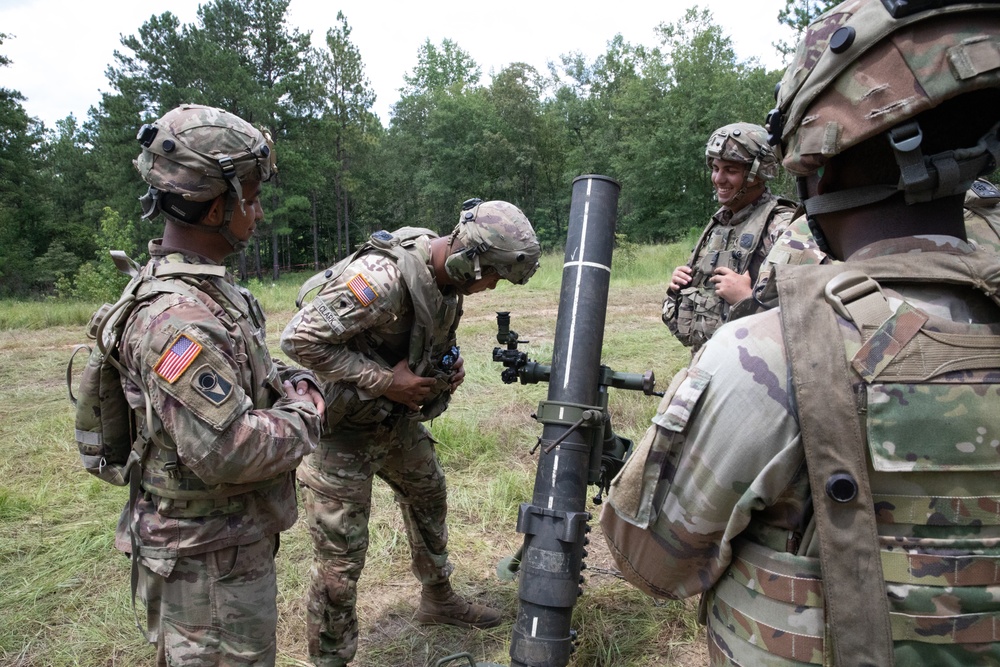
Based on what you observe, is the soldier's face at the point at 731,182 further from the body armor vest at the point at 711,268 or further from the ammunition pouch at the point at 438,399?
the ammunition pouch at the point at 438,399

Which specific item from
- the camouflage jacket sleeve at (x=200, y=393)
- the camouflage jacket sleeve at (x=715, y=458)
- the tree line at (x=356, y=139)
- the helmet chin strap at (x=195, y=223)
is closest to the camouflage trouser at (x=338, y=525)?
the camouflage jacket sleeve at (x=200, y=393)

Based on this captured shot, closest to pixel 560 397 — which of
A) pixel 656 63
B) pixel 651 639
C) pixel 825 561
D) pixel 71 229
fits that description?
pixel 825 561

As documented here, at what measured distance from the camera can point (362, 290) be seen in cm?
298

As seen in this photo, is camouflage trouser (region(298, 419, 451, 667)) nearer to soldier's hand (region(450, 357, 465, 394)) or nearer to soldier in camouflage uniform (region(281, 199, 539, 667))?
soldier in camouflage uniform (region(281, 199, 539, 667))

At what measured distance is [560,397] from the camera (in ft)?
7.29

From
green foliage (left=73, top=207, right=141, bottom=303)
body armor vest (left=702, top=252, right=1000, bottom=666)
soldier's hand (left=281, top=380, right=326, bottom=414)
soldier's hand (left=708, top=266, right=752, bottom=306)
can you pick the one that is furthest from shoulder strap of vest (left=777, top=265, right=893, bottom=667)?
green foliage (left=73, top=207, right=141, bottom=303)

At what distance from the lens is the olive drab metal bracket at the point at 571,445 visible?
200 cm

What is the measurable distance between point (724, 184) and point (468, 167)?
124 feet

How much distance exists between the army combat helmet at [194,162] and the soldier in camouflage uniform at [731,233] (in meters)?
2.71

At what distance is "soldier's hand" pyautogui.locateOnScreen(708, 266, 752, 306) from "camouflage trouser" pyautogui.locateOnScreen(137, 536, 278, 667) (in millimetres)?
2861

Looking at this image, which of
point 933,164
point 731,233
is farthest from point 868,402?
point 731,233

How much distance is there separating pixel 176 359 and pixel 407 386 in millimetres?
1308

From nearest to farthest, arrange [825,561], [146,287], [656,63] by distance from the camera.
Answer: [825,561], [146,287], [656,63]

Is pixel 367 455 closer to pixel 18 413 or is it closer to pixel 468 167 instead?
pixel 18 413
